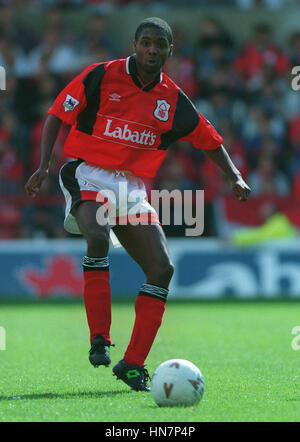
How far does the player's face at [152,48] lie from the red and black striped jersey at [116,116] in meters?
0.18

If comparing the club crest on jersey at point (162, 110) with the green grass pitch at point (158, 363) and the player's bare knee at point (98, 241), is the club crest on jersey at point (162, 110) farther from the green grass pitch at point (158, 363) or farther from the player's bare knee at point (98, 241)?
the green grass pitch at point (158, 363)

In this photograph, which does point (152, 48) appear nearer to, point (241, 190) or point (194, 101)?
point (241, 190)

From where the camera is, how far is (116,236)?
5742mm

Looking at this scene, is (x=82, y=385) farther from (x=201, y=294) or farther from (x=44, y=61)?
(x=44, y=61)

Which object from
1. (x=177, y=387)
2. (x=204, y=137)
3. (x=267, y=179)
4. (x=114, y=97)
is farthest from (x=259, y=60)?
(x=177, y=387)

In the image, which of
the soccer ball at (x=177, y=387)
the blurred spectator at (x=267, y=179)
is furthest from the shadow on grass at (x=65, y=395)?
the blurred spectator at (x=267, y=179)

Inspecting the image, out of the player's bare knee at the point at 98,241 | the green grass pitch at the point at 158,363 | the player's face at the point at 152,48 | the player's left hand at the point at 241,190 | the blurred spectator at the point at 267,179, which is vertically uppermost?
the player's face at the point at 152,48

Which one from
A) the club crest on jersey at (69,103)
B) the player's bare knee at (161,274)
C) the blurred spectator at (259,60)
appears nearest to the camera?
the player's bare knee at (161,274)

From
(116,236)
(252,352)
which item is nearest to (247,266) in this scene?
(252,352)

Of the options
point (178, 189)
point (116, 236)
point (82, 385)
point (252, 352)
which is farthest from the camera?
point (178, 189)

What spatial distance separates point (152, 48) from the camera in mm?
5391

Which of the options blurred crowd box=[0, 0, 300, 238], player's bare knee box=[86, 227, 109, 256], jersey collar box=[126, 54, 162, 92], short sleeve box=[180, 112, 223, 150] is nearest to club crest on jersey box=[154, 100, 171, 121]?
jersey collar box=[126, 54, 162, 92]

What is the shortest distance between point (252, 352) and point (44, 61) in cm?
910

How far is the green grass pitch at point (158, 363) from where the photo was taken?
4395 mm
